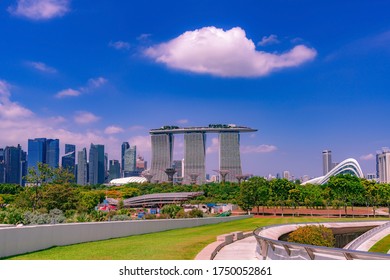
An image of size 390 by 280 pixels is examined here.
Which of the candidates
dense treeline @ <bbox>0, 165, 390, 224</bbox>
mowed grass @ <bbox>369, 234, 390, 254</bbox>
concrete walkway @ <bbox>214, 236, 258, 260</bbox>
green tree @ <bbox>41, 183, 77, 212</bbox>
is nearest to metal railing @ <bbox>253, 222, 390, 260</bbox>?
concrete walkway @ <bbox>214, 236, 258, 260</bbox>

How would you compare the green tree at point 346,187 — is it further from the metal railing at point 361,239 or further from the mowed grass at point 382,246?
the mowed grass at point 382,246

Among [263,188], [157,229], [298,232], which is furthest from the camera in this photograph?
[263,188]

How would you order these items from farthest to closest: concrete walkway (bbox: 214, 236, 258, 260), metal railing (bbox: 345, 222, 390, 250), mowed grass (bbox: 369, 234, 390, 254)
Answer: metal railing (bbox: 345, 222, 390, 250) → mowed grass (bbox: 369, 234, 390, 254) → concrete walkway (bbox: 214, 236, 258, 260)

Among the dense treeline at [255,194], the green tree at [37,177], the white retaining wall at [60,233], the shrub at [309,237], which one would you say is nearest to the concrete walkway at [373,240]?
the shrub at [309,237]

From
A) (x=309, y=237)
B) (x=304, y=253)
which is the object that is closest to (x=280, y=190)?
(x=309, y=237)

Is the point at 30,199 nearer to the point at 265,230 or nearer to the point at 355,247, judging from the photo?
the point at 265,230

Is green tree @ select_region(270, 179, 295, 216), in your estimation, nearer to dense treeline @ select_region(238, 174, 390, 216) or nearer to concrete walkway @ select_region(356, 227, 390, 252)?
dense treeline @ select_region(238, 174, 390, 216)
